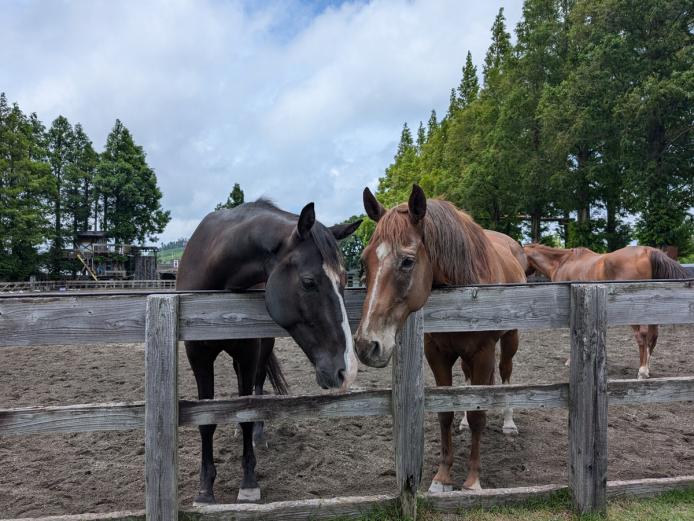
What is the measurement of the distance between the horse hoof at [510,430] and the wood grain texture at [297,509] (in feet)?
6.96

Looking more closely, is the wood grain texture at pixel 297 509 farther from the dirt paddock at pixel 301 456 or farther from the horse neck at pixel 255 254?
the horse neck at pixel 255 254

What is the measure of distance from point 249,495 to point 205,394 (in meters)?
0.76

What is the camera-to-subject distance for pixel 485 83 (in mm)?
27828

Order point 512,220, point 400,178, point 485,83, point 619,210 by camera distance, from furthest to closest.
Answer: point 400,178 → point 485,83 → point 512,220 → point 619,210

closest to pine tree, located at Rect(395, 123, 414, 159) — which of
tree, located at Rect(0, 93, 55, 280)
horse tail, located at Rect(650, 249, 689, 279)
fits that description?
tree, located at Rect(0, 93, 55, 280)

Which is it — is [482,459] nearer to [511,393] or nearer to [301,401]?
[511,393]

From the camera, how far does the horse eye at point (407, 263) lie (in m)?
2.42

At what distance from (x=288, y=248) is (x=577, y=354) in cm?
189

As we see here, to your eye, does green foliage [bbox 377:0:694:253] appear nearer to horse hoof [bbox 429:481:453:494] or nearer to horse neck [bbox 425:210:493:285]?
horse neck [bbox 425:210:493:285]

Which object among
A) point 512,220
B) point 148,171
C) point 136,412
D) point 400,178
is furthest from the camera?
point 148,171

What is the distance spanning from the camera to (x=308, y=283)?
2.31 metres

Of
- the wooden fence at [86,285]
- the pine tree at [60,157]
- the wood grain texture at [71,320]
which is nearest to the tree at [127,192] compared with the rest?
the pine tree at [60,157]

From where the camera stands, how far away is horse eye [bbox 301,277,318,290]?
2.30 m

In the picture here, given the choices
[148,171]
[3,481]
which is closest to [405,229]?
[3,481]
